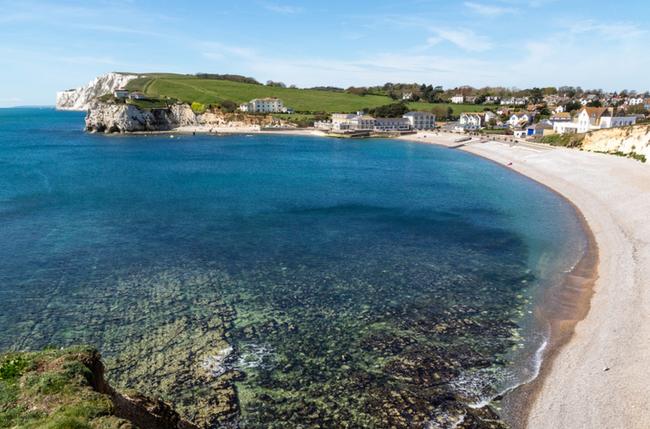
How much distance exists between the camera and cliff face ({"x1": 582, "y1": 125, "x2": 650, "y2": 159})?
2695 inches

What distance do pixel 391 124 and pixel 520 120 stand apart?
3982 cm

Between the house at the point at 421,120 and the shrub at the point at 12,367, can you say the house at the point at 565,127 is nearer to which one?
the house at the point at 421,120

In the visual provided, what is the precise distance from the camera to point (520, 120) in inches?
5527

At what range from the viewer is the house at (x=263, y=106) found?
17575 cm

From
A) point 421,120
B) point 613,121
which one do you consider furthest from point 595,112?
point 421,120

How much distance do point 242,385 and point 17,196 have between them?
47.3 m

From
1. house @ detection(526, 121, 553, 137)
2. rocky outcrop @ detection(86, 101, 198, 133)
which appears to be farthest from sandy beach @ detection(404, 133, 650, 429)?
rocky outcrop @ detection(86, 101, 198, 133)

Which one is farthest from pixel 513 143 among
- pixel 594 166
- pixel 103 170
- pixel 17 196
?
pixel 17 196

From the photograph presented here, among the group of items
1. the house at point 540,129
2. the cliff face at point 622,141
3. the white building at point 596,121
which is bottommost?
the cliff face at point 622,141

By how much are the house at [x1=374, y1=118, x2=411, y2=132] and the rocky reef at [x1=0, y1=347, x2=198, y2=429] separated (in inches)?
5668

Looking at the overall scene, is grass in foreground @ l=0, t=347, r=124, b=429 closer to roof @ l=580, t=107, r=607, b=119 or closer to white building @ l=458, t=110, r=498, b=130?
roof @ l=580, t=107, r=607, b=119

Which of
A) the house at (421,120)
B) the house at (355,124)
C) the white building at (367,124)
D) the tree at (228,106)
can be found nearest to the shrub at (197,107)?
the tree at (228,106)

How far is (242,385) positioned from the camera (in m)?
17.6

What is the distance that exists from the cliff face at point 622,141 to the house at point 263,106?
120 meters
